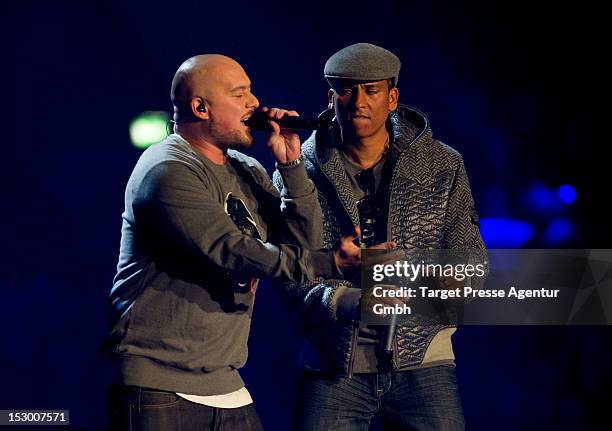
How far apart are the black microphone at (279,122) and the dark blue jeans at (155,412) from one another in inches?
31.8

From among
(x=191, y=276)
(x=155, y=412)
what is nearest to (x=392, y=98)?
(x=191, y=276)

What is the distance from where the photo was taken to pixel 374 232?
344 centimetres

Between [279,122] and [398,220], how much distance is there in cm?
66

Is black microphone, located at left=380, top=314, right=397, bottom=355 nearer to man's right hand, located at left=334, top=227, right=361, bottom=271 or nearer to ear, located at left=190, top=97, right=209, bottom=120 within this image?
man's right hand, located at left=334, top=227, right=361, bottom=271

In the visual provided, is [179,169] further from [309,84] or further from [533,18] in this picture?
[533,18]

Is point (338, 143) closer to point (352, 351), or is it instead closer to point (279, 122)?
point (279, 122)

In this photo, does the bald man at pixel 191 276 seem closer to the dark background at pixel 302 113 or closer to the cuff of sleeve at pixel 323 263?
the cuff of sleeve at pixel 323 263

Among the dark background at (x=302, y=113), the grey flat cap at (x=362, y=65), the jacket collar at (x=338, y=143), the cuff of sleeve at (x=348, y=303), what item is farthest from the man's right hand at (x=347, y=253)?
the dark background at (x=302, y=113)

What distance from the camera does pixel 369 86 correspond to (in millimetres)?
3453

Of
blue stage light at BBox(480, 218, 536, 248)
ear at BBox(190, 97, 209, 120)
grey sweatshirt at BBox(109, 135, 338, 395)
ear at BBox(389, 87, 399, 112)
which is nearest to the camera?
grey sweatshirt at BBox(109, 135, 338, 395)

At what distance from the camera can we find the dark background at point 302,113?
4477 millimetres

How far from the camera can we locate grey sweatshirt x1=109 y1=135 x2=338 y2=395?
2.67 m

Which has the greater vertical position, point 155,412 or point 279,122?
point 279,122

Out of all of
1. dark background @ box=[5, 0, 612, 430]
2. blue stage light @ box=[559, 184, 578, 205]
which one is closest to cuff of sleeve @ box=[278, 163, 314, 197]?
dark background @ box=[5, 0, 612, 430]
